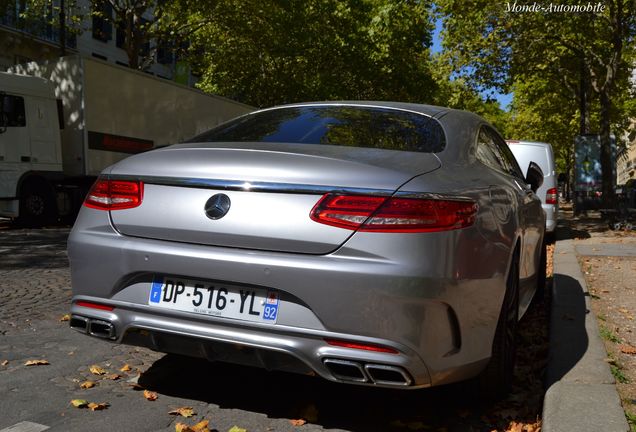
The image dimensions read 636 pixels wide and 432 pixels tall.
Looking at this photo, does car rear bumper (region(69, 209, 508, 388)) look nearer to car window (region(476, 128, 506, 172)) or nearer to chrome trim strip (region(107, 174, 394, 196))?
chrome trim strip (region(107, 174, 394, 196))

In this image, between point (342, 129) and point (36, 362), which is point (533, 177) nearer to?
point (342, 129)

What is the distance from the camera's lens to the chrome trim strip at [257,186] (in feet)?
9.03

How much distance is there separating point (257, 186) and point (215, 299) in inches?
19.9

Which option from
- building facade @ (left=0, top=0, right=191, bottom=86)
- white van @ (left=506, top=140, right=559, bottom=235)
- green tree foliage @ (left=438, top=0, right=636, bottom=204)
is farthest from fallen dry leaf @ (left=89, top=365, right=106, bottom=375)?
building facade @ (left=0, top=0, right=191, bottom=86)

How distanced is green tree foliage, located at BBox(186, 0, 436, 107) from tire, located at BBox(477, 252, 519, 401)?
2194 cm

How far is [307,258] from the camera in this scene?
2742 millimetres

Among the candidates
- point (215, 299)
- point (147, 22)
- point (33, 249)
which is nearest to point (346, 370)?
point (215, 299)

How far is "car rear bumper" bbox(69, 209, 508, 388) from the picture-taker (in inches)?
105

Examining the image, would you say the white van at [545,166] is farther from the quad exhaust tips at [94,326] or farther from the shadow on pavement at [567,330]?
the quad exhaust tips at [94,326]

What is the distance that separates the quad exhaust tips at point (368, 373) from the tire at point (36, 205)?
12481 millimetres

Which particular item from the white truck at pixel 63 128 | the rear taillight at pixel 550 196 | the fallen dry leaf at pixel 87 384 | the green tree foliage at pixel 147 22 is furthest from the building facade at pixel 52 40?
the fallen dry leaf at pixel 87 384

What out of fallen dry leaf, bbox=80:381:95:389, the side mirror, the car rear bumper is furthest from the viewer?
the side mirror

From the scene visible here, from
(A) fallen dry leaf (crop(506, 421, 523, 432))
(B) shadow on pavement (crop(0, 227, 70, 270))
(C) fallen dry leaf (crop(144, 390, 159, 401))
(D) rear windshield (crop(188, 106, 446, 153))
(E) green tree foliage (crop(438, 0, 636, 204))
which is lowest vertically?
(A) fallen dry leaf (crop(506, 421, 523, 432))

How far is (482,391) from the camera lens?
345 cm
